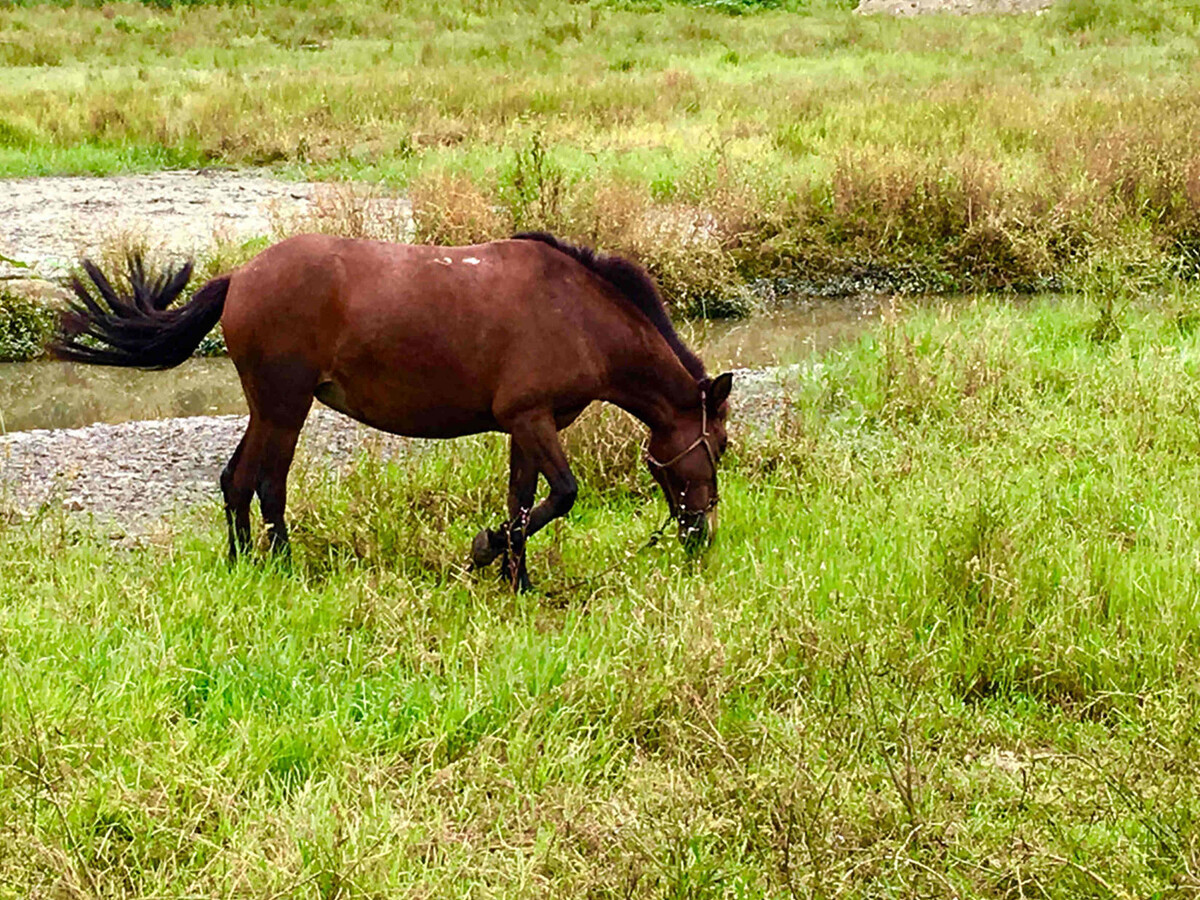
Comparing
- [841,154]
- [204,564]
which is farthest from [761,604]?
[841,154]

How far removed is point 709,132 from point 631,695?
11.3 m

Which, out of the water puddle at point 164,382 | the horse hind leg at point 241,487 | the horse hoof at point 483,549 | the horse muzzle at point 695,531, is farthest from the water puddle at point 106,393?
the horse muzzle at point 695,531

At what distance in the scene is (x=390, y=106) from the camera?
1564cm

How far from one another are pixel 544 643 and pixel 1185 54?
20.9 m

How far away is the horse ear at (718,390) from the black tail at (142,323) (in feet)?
6.68

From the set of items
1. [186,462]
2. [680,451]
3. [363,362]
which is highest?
[363,362]

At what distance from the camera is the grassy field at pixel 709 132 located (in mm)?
10727

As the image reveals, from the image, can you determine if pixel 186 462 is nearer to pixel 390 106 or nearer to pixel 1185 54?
pixel 390 106

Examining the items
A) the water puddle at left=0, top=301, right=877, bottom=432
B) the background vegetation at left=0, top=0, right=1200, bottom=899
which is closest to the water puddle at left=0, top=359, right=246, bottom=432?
the water puddle at left=0, top=301, right=877, bottom=432

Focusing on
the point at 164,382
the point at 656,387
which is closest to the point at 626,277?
the point at 656,387

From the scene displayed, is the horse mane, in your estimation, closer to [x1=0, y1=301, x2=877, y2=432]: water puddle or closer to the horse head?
the horse head

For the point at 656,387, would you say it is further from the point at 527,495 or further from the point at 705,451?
the point at 527,495

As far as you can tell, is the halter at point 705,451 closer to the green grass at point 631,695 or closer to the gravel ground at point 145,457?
the green grass at point 631,695

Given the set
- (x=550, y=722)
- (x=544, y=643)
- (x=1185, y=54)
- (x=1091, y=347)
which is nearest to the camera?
(x=550, y=722)
